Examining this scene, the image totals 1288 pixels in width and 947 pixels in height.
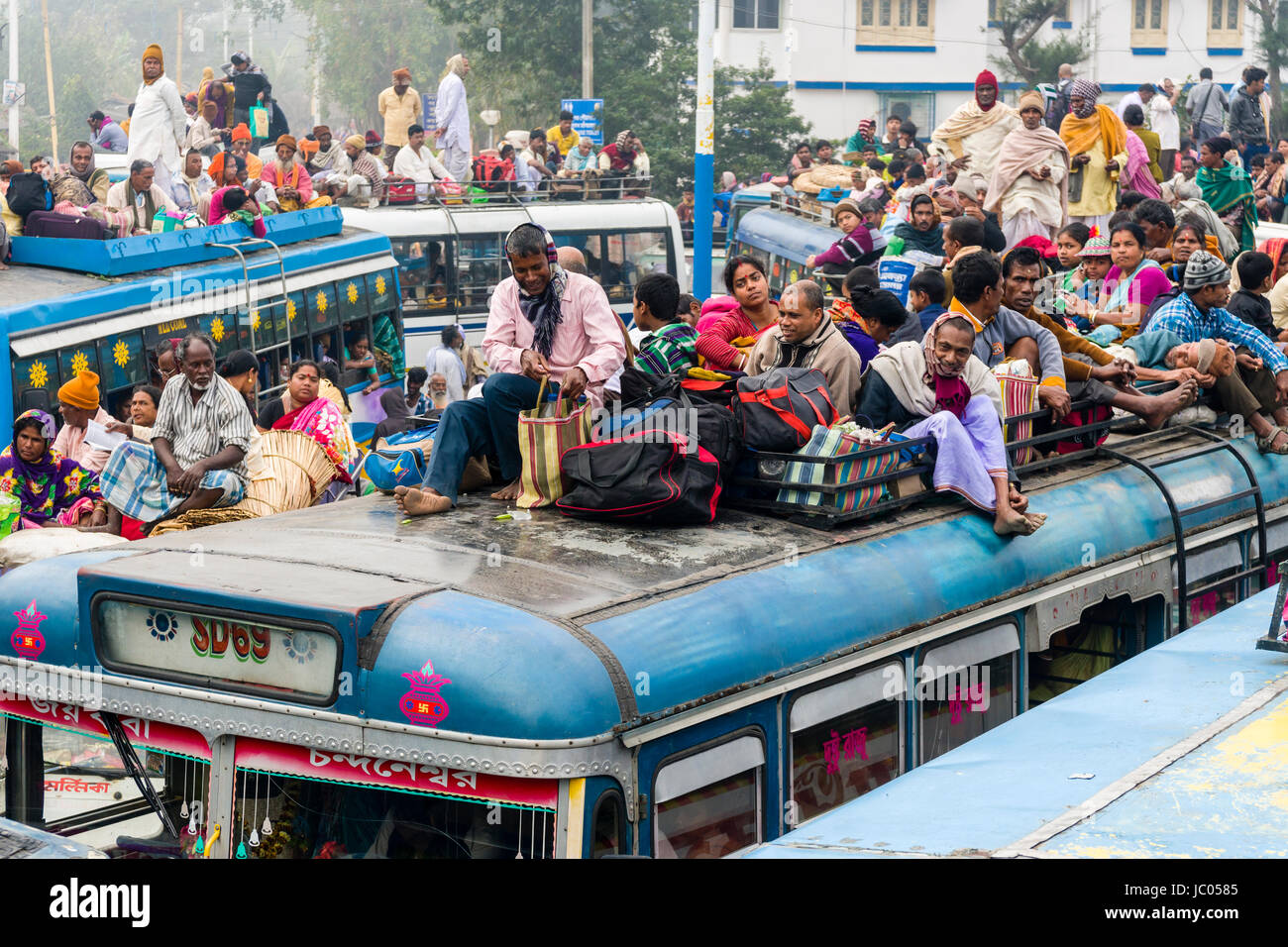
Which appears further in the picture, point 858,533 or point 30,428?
point 30,428

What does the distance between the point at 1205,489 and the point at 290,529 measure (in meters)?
4.18

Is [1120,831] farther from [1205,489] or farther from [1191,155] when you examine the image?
[1191,155]

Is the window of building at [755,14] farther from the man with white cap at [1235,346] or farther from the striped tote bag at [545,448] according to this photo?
the striped tote bag at [545,448]

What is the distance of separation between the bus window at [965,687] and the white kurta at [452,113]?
1938 centimetres

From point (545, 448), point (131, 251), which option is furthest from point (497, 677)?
point (131, 251)

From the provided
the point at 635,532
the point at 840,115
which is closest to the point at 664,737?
the point at 635,532

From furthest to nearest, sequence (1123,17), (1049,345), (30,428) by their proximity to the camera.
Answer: (1123,17) < (30,428) < (1049,345)

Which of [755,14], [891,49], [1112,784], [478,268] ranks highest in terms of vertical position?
[755,14]

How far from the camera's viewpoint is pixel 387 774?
4.67 meters

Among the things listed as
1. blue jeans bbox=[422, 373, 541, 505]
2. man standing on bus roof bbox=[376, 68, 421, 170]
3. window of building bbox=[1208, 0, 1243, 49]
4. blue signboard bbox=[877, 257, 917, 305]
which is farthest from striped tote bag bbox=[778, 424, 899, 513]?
window of building bbox=[1208, 0, 1243, 49]

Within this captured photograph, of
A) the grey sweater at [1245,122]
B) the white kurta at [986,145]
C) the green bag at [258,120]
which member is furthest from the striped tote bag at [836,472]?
the green bag at [258,120]

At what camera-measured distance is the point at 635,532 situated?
5.77 metres

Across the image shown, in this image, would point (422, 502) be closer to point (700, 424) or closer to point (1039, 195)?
point (700, 424)

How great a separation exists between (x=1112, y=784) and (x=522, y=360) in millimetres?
2747
